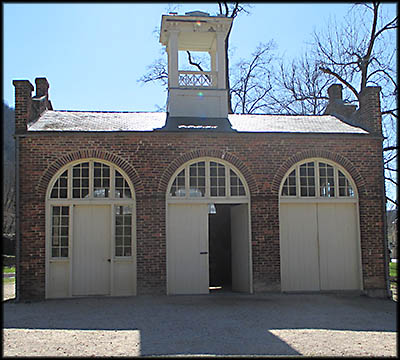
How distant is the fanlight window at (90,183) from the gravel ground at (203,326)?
8.74ft

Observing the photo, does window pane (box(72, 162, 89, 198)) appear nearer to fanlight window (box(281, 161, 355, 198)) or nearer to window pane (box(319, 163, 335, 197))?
fanlight window (box(281, 161, 355, 198))

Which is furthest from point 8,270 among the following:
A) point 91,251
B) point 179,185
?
point 179,185

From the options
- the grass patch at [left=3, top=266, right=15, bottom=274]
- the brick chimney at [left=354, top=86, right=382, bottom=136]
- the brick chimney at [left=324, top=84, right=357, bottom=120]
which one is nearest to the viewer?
the brick chimney at [left=354, top=86, right=382, bottom=136]

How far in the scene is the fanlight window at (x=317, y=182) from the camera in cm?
1338

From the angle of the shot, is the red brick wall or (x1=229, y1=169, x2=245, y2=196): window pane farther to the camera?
(x1=229, y1=169, x2=245, y2=196): window pane

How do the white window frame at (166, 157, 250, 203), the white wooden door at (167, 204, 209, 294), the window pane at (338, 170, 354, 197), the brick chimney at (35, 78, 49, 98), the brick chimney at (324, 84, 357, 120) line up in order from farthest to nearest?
1. the brick chimney at (324, 84, 357, 120)
2. the brick chimney at (35, 78, 49, 98)
3. the window pane at (338, 170, 354, 197)
4. the white window frame at (166, 157, 250, 203)
5. the white wooden door at (167, 204, 209, 294)

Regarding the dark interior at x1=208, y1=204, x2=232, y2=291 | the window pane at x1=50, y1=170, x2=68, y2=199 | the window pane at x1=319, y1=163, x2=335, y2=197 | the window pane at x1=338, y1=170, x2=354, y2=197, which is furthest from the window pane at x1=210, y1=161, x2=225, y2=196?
the dark interior at x1=208, y1=204, x2=232, y2=291

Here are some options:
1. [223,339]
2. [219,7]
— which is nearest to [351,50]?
[219,7]

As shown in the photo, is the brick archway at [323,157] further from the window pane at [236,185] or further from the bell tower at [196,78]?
the bell tower at [196,78]

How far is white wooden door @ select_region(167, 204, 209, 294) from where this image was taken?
12.8m

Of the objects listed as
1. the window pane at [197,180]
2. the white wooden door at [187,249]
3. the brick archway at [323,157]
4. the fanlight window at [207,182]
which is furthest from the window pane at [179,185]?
the brick archway at [323,157]

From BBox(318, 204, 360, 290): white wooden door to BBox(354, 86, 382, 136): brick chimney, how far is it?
2.36 m

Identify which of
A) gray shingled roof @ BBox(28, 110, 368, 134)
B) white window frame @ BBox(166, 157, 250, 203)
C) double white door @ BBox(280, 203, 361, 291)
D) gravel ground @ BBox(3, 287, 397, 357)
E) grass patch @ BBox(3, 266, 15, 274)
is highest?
gray shingled roof @ BBox(28, 110, 368, 134)

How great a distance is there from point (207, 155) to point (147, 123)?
2270 mm
